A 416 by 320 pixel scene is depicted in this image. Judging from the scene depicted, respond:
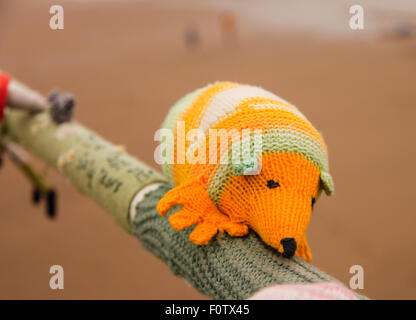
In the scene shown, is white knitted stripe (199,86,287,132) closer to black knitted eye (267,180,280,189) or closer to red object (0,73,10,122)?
black knitted eye (267,180,280,189)

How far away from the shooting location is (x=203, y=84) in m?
1.08

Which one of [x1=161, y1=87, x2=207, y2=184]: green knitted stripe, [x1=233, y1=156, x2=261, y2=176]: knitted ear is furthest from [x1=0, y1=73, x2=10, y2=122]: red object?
[x1=233, y1=156, x2=261, y2=176]: knitted ear

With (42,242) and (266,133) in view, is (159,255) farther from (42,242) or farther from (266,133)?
(42,242)

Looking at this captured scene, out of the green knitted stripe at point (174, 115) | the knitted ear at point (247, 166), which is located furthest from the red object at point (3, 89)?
the knitted ear at point (247, 166)

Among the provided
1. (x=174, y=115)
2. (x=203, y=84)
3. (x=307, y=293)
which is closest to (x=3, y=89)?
(x=174, y=115)

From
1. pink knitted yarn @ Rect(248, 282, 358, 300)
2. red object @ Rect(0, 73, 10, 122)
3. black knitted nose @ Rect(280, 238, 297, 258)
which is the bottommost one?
pink knitted yarn @ Rect(248, 282, 358, 300)

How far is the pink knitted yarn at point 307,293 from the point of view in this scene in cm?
31

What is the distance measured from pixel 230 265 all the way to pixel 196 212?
0.20 ft

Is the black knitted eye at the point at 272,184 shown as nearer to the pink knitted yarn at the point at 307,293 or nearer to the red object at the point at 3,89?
the pink knitted yarn at the point at 307,293

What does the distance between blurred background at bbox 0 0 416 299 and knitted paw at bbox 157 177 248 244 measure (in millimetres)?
647

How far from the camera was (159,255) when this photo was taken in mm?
503

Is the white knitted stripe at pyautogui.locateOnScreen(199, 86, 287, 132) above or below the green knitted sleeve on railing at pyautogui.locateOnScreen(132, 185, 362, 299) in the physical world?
above

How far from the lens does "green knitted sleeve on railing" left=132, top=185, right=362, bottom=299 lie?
0.38 m
